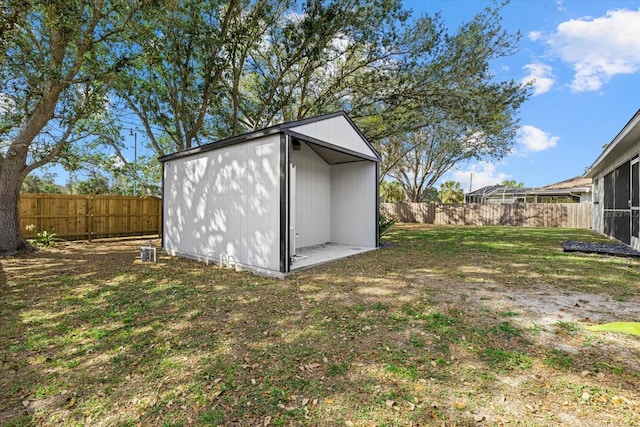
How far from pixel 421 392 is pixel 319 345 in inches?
38.8

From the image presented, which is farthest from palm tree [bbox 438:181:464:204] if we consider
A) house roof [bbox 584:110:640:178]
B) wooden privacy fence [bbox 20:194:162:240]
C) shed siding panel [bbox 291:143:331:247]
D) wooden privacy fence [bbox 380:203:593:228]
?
wooden privacy fence [bbox 20:194:162:240]

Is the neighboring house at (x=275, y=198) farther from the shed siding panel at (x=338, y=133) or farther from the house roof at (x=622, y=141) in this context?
the house roof at (x=622, y=141)

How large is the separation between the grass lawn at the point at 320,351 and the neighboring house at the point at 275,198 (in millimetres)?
976

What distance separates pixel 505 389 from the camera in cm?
209

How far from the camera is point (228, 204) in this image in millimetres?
5996

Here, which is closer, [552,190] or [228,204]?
[228,204]

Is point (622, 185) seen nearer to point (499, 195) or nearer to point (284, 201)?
point (284, 201)

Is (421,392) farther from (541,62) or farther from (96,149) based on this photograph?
(541,62)

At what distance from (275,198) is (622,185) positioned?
10.2 m

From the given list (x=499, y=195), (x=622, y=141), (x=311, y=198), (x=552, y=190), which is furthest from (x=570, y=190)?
(x=311, y=198)

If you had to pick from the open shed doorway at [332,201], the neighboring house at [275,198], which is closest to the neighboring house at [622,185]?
the open shed doorway at [332,201]

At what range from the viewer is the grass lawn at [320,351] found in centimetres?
192

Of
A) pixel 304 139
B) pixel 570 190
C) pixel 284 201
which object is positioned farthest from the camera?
pixel 570 190

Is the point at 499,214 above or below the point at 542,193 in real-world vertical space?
below
